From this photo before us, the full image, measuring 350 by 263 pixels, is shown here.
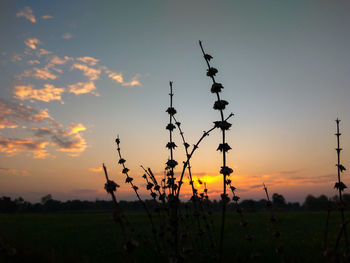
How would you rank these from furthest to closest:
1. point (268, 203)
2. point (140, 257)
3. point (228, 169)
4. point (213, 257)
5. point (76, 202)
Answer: point (76, 202), point (140, 257), point (213, 257), point (268, 203), point (228, 169)

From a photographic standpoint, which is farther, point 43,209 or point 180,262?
point 43,209

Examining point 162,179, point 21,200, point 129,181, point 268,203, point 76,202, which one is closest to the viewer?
point 268,203

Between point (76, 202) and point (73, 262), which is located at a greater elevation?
point (73, 262)

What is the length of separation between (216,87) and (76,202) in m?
187

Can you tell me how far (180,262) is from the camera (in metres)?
5.08

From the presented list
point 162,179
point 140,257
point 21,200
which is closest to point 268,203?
point 162,179

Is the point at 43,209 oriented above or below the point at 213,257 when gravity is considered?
below

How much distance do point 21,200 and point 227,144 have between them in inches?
7303

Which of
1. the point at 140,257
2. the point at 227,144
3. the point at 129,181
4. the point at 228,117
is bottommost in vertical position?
the point at 140,257

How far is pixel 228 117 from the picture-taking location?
182 inches

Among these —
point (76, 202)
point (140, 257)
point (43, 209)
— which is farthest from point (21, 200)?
point (140, 257)

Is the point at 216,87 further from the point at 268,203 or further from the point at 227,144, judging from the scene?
the point at 268,203

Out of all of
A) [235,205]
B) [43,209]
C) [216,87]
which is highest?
[216,87]

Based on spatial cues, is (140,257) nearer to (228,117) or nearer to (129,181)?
(129,181)
